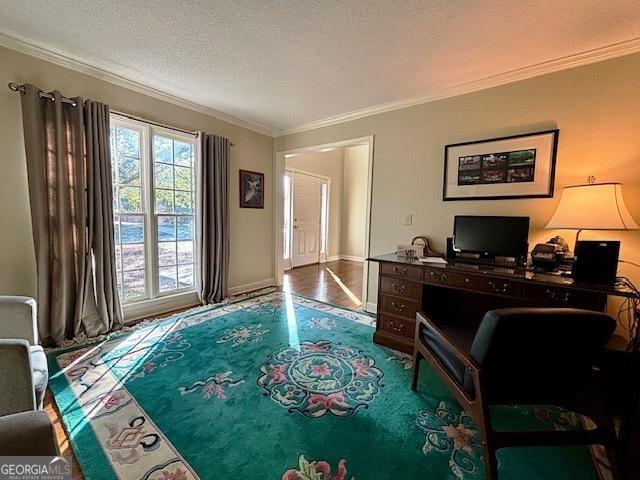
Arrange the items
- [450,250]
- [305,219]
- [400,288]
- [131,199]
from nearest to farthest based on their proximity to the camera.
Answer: [400,288], [450,250], [131,199], [305,219]

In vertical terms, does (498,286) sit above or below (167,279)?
above

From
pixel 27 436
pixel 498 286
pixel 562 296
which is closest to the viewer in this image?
pixel 27 436

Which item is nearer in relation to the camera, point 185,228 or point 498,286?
point 498,286

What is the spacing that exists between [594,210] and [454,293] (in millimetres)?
1117

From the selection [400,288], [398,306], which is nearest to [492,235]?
[400,288]

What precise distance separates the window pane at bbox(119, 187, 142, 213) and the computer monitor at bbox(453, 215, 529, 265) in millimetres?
3157

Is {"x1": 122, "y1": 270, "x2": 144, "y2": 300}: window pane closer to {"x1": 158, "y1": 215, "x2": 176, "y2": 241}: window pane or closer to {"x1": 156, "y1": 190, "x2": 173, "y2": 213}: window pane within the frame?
{"x1": 158, "y1": 215, "x2": 176, "y2": 241}: window pane

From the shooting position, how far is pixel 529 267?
217cm

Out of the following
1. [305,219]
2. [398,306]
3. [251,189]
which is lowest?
[398,306]

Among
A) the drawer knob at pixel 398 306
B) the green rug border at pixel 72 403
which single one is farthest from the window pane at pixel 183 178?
the drawer knob at pixel 398 306

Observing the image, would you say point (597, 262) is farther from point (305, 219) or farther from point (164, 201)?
point (305, 219)

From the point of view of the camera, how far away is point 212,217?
3361 mm

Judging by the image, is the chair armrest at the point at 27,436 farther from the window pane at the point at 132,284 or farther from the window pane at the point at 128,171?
the window pane at the point at 128,171

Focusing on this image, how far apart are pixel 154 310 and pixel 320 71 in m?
2.97
